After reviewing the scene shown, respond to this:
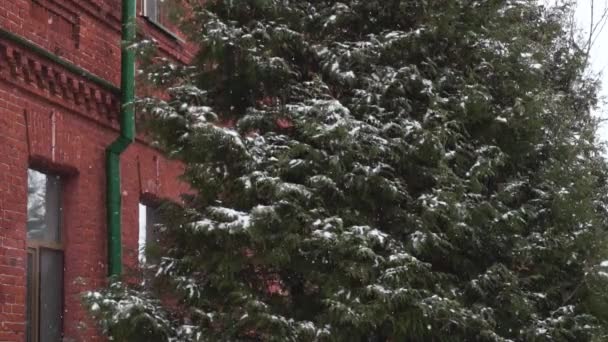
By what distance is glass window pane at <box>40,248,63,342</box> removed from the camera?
8.41 m

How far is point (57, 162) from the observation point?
8414 millimetres

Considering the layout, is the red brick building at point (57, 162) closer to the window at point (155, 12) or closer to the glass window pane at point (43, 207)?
the glass window pane at point (43, 207)

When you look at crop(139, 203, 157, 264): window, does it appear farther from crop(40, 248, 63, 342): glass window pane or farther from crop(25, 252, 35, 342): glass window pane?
crop(25, 252, 35, 342): glass window pane

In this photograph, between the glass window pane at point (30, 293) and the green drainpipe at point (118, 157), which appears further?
the green drainpipe at point (118, 157)

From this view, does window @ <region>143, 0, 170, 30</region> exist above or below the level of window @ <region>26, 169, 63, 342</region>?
above

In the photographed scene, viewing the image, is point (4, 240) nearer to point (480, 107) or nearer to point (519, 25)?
point (480, 107)

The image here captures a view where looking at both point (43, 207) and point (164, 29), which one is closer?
point (43, 207)

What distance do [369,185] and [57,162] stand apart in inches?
134

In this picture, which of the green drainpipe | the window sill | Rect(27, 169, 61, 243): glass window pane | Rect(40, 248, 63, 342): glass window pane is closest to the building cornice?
the green drainpipe

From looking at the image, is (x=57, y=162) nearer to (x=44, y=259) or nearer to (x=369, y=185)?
(x=44, y=259)

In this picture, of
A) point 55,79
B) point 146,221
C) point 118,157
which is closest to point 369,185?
point 55,79

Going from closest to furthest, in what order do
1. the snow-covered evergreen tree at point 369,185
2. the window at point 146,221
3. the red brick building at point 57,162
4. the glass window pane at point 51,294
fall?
the snow-covered evergreen tree at point 369,185 < the red brick building at point 57,162 < the glass window pane at point 51,294 < the window at point 146,221

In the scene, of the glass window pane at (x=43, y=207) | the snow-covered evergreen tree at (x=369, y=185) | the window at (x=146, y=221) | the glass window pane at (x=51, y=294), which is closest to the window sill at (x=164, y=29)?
the window at (x=146, y=221)

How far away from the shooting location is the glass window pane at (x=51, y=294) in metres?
8.41
